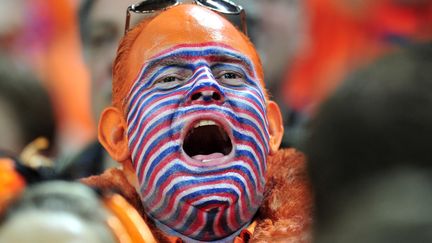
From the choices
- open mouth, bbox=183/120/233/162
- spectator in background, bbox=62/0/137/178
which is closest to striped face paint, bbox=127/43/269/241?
open mouth, bbox=183/120/233/162

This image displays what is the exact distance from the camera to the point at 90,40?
1401 millimetres

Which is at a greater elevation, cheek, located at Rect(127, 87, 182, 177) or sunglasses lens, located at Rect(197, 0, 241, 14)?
sunglasses lens, located at Rect(197, 0, 241, 14)

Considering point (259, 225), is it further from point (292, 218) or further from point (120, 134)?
point (120, 134)

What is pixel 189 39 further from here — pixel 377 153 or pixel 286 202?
pixel 377 153

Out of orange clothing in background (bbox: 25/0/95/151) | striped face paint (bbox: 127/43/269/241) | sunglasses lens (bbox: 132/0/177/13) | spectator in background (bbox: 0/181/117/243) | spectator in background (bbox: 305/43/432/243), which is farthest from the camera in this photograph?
orange clothing in background (bbox: 25/0/95/151)

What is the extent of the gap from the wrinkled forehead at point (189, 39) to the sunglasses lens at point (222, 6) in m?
0.02

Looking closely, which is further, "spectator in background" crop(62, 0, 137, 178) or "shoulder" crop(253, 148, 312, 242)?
"spectator in background" crop(62, 0, 137, 178)

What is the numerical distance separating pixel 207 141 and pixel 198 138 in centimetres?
1

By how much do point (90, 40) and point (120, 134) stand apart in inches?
9.4

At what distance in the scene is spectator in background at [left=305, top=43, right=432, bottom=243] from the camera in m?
0.66

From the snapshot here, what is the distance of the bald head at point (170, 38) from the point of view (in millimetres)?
1195

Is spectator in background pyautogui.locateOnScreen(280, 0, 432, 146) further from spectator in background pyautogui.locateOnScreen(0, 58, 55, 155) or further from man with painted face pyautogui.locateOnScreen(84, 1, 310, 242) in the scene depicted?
spectator in background pyautogui.locateOnScreen(0, 58, 55, 155)

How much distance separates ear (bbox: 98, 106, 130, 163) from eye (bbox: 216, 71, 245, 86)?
0.15 m

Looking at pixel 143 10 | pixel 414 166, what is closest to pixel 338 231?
pixel 414 166
